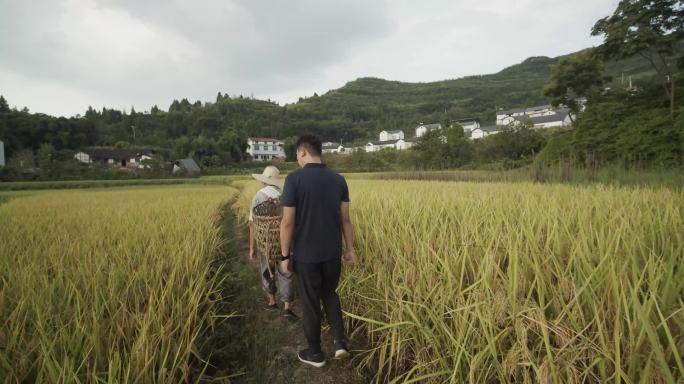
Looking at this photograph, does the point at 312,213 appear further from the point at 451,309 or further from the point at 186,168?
the point at 186,168

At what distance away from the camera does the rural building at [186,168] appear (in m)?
33.8

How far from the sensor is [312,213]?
2.02 metres

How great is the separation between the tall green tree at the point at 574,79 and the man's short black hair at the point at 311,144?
69.3ft

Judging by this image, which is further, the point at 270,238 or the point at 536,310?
the point at 270,238

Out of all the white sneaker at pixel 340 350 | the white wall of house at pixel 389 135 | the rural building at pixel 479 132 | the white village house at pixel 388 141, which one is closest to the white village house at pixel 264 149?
the white village house at pixel 388 141


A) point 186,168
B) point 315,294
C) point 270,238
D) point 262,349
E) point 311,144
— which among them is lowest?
point 262,349

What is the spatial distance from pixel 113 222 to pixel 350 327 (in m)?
4.55

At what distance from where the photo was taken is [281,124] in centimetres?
8181

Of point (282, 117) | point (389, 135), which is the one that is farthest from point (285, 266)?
point (282, 117)

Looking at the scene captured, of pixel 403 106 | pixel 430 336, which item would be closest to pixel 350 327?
pixel 430 336

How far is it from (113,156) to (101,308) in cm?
5850

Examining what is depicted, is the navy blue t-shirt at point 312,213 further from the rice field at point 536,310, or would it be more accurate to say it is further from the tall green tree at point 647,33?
the tall green tree at point 647,33

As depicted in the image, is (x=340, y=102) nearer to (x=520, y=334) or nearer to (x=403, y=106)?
(x=403, y=106)

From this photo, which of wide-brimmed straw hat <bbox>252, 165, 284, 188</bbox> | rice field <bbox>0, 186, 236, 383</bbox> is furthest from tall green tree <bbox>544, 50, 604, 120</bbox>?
rice field <bbox>0, 186, 236, 383</bbox>
